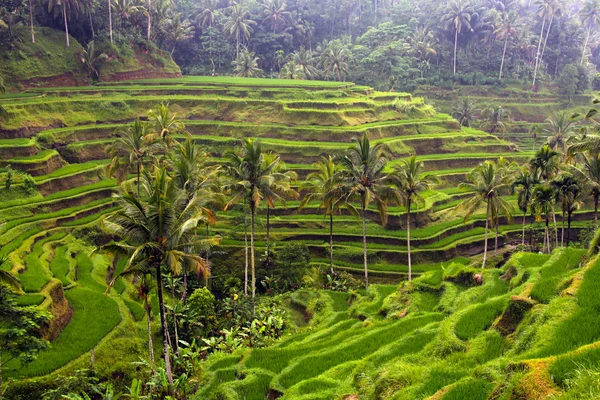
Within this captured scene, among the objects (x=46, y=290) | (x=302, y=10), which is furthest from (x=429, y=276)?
(x=302, y=10)

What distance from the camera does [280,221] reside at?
3547 centimetres

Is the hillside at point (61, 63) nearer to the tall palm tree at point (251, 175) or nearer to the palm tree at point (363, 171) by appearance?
the tall palm tree at point (251, 175)

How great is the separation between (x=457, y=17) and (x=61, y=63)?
2490 inches

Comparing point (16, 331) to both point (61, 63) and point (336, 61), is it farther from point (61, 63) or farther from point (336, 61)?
point (336, 61)

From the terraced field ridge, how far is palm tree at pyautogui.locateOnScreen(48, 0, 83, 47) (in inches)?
367

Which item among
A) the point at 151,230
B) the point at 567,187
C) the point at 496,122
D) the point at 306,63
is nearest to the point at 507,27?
the point at 496,122

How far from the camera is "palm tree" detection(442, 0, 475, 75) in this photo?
263 feet

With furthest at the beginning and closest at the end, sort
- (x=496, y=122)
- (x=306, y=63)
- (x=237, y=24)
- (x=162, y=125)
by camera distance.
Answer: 1. (x=237, y=24)
2. (x=306, y=63)
3. (x=496, y=122)
4. (x=162, y=125)

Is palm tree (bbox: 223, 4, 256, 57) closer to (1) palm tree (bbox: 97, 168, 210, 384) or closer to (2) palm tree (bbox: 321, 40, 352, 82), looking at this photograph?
(2) palm tree (bbox: 321, 40, 352, 82)

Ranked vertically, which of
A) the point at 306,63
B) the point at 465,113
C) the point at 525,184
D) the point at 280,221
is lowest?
the point at 280,221

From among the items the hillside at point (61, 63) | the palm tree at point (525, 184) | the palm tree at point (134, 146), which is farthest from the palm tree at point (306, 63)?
the palm tree at point (525, 184)

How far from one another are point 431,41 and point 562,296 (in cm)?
7948

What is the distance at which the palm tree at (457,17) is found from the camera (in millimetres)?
80062

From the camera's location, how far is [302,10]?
301 ft
